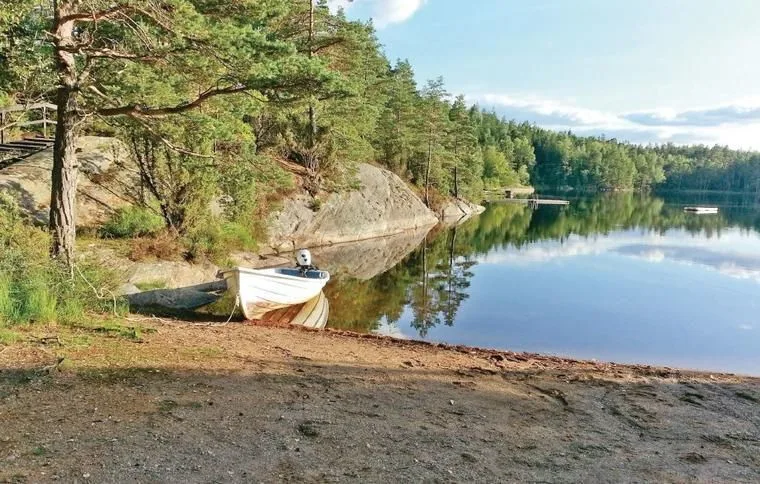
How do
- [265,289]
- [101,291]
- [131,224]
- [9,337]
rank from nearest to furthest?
1. [9,337]
2. [101,291]
3. [265,289]
4. [131,224]

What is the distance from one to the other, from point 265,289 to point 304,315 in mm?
2033

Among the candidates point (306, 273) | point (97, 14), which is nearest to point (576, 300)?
point (306, 273)

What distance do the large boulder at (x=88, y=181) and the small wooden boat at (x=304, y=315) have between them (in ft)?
22.4

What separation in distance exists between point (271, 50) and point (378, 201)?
87.2ft

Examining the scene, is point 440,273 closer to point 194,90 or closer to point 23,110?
point 194,90

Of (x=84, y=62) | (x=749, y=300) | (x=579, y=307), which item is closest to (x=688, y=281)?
(x=749, y=300)

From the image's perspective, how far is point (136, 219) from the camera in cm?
1566

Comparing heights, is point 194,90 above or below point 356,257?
above

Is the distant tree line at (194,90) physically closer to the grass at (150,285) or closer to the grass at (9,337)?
the grass at (9,337)

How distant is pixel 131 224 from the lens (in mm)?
15555

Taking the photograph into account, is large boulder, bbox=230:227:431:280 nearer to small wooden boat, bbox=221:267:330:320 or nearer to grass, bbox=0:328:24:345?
small wooden boat, bbox=221:267:330:320

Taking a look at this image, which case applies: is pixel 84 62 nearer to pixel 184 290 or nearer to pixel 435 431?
pixel 184 290

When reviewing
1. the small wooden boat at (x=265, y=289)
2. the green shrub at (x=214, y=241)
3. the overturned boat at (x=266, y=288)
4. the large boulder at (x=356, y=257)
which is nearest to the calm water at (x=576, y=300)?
the large boulder at (x=356, y=257)

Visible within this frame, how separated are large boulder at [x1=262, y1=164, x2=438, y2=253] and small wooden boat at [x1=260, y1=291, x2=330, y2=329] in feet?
28.5
